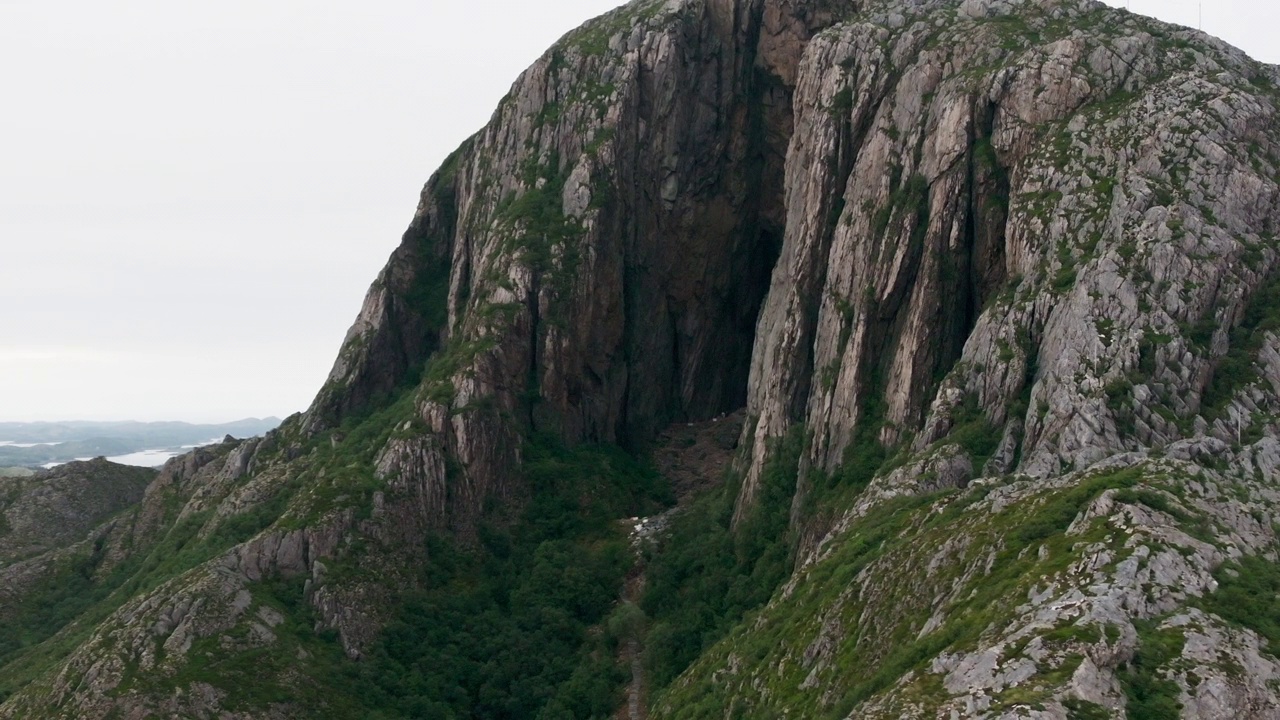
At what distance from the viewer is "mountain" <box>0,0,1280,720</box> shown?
60000mm

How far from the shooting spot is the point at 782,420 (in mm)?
113312

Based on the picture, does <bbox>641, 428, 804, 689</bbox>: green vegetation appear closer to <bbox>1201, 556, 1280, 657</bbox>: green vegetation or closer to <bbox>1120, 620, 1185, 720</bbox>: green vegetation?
<bbox>1201, 556, 1280, 657</bbox>: green vegetation

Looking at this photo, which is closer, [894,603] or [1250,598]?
[1250,598]

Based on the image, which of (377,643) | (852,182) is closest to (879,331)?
(852,182)

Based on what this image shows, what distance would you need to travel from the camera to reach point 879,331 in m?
103

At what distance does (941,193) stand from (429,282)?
6815cm

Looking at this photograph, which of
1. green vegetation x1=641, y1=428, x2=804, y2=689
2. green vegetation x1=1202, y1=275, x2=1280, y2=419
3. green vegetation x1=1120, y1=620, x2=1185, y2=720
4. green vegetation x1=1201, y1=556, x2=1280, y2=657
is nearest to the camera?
green vegetation x1=1120, y1=620, x2=1185, y2=720

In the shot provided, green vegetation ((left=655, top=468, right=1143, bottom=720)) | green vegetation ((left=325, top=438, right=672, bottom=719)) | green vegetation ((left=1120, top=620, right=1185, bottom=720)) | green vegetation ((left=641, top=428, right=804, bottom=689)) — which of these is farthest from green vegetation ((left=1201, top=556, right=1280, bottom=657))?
green vegetation ((left=325, top=438, right=672, bottom=719))

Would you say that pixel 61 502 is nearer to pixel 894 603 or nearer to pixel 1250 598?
pixel 894 603

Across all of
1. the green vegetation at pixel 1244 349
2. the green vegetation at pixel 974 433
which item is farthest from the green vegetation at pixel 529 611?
the green vegetation at pixel 1244 349

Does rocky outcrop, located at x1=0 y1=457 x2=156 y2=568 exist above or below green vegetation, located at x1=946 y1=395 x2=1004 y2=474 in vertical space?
below

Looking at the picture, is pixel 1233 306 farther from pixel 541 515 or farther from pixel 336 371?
pixel 336 371

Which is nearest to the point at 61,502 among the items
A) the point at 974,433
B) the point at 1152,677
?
the point at 974,433

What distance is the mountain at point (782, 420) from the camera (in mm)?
60000
